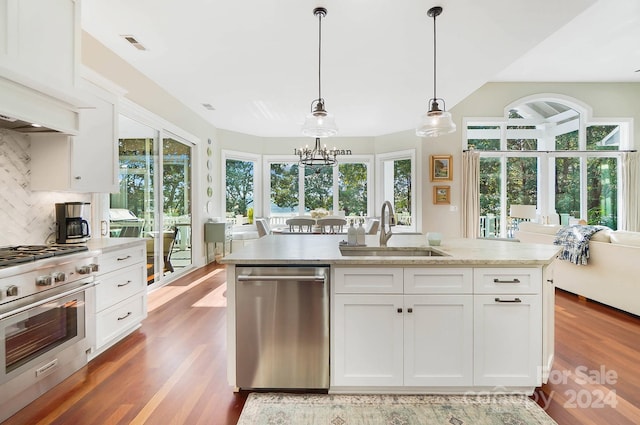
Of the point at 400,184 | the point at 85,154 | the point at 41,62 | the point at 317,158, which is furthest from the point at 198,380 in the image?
the point at 400,184

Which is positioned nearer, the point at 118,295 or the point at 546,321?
the point at 546,321

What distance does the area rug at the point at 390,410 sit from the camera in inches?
66.8

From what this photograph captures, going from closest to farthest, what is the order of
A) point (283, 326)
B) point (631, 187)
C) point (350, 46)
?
point (283, 326) < point (350, 46) < point (631, 187)

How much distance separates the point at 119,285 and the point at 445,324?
2572 millimetres

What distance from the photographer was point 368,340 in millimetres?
1872

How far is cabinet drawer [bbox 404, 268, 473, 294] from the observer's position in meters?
1.85

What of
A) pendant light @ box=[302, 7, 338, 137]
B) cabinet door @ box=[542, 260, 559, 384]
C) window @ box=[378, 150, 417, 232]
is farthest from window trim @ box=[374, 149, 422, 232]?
cabinet door @ box=[542, 260, 559, 384]

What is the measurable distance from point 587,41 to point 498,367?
5.18 metres

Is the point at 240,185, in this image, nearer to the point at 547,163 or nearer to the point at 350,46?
the point at 350,46

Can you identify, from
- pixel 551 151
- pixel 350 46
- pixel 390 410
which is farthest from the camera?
pixel 551 151

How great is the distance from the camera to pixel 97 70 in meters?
3.20

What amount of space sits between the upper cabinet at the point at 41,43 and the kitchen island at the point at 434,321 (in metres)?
1.66

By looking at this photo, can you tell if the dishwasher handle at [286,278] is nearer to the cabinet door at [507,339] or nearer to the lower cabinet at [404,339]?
the lower cabinet at [404,339]

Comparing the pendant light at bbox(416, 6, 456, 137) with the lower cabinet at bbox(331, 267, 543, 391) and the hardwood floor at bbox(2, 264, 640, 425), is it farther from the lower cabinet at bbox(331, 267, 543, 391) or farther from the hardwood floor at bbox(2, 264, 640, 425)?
the hardwood floor at bbox(2, 264, 640, 425)
